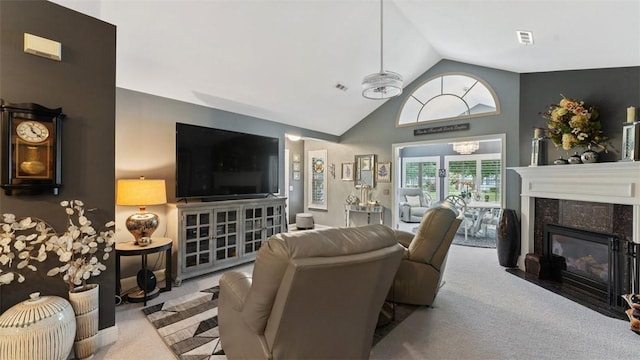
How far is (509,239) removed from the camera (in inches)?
160

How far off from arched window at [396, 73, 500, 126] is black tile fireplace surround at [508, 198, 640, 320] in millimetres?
1968

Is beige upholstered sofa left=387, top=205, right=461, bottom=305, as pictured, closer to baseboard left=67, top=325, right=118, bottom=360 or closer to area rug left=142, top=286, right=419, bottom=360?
area rug left=142, top=286, right=419, bottom=360

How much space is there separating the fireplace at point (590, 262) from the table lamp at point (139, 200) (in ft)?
16.0

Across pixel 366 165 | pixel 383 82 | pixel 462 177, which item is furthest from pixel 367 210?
pixel 462 177

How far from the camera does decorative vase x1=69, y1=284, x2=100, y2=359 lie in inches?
73.7

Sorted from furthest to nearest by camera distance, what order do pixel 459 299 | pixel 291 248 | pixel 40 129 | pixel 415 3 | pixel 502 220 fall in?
pixel 502 220 → pixel 415 3 → pixel 459 299 → pixel 40 129 → pixel 291 248

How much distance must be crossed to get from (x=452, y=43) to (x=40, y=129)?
16.3ft

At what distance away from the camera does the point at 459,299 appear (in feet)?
9.75

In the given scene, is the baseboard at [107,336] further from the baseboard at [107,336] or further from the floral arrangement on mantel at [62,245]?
the floral arrangement on mantel at [62,245]

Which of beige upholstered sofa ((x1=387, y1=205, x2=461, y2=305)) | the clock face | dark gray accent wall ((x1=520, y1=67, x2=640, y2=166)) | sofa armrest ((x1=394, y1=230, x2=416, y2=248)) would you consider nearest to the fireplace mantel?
dark gray accent wall ((x1=520, y1=67, x2=640, y2=166))

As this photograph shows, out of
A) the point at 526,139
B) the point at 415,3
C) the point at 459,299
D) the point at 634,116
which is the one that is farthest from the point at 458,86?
the point at 459,299

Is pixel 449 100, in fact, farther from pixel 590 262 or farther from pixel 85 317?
pixel 85 317

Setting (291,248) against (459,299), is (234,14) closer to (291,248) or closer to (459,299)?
(291,248)

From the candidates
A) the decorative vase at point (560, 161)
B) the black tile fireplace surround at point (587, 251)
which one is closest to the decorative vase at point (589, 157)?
the decorative vase at point (560, 161)
